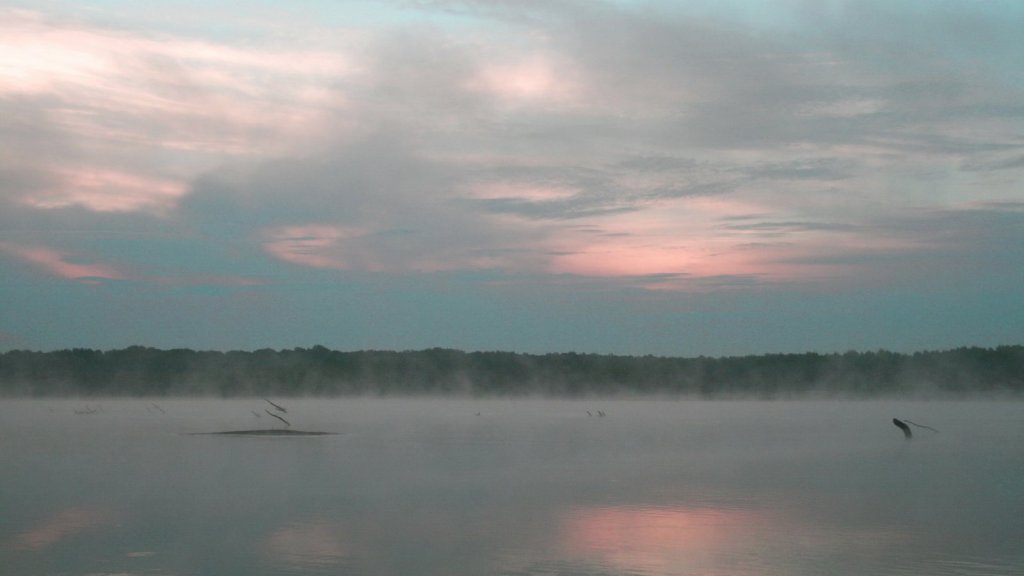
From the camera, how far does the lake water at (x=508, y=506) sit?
12227mm

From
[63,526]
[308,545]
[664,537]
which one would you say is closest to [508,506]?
[664,537]

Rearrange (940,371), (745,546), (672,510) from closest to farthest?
1. (745,546)
2. (672,510)
3. (940,371)

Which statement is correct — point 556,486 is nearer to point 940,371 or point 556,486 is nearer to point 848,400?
point 848,400

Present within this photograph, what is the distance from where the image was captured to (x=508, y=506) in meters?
16.8

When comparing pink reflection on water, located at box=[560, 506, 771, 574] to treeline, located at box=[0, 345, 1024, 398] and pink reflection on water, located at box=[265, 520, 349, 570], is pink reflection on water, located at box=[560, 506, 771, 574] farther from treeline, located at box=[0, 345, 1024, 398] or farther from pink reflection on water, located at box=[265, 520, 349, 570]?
treeline, located at box=[0, 345, 1024, 398]

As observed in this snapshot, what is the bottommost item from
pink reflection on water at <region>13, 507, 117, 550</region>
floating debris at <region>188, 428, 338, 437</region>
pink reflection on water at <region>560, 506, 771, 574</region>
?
pink reflection on water at <region>560, 506, 771, 574</region>

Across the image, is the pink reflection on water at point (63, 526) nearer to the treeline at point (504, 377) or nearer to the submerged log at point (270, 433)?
the submerged log at point (270, 433)

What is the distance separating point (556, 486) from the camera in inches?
765

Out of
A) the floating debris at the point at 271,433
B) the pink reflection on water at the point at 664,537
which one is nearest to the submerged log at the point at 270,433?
the floating debris at the point at 271,433

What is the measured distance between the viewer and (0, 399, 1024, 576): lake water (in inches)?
481

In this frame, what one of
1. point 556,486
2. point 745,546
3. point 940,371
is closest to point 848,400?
point 940,371

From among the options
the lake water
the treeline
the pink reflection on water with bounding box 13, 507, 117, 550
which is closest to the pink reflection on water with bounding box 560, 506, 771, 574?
the lake water

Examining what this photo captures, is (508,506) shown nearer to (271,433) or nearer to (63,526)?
(63,526)

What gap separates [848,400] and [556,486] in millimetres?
67423
